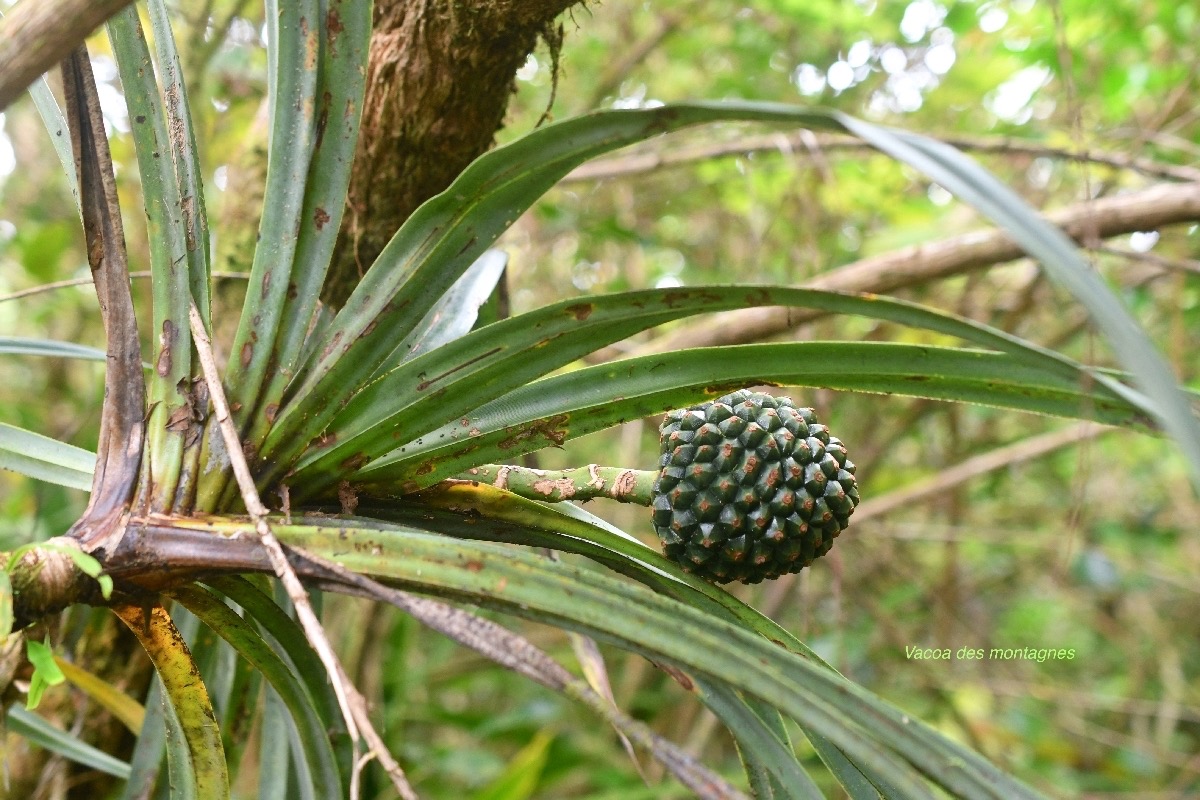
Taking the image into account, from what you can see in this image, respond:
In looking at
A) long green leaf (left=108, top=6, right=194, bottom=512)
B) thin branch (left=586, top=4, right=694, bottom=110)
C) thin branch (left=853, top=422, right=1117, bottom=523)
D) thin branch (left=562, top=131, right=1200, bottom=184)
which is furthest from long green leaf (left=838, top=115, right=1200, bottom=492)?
thin branch (left=586, top=4, right=694, bottom=110)

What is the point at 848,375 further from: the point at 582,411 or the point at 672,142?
the point at 672,142

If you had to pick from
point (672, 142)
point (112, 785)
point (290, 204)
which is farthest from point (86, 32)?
point (672, 142)

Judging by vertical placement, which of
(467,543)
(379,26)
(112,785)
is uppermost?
(379,26)

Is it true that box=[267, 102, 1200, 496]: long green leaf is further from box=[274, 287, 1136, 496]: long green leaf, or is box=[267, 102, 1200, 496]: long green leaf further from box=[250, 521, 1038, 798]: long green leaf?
box=[250, 521, 1038, 798]: long green leaf

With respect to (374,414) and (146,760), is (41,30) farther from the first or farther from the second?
(146,760)

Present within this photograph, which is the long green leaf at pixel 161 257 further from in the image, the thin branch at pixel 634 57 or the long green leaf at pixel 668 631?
the thin branch at pixel 634 57

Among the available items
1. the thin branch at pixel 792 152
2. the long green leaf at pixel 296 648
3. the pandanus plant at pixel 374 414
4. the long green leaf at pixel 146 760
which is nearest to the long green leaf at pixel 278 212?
A: the pandanus plant at pixel 374 414

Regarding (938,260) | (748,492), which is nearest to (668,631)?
(748,492)
